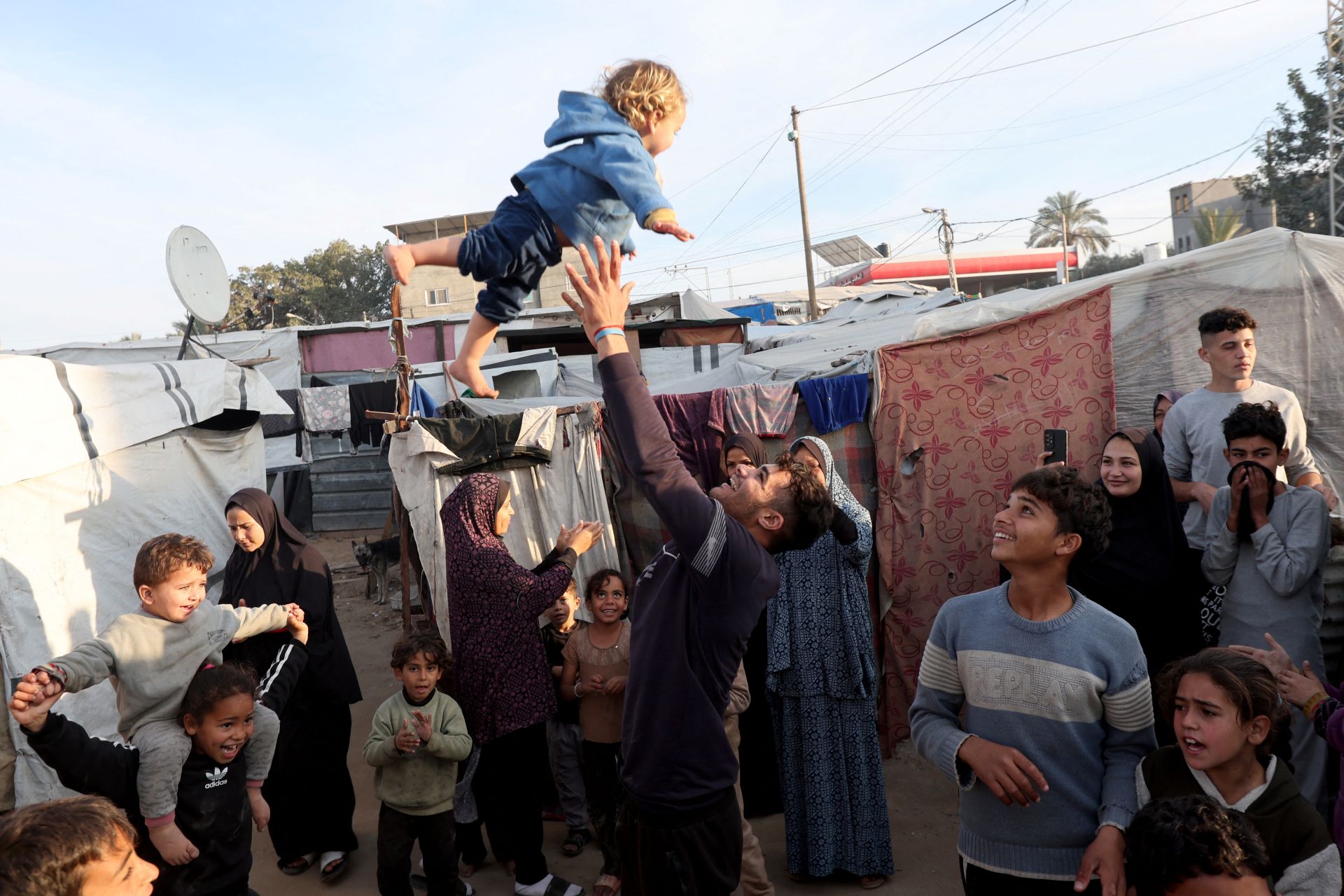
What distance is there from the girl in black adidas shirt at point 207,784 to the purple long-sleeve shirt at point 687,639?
140 cm

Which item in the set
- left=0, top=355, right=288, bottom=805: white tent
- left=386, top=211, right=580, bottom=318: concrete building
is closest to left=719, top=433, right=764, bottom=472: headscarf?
left=0, top=355, right=288, bottom=805: white tent

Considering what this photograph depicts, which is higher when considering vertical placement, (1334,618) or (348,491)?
(348,491)

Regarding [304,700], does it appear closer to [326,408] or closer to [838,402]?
[838,402]

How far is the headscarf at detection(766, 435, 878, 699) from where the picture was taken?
3559 millimetres

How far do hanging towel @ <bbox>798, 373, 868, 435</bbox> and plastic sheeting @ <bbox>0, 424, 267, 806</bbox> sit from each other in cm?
379

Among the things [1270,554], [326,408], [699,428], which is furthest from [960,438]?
[326,408]

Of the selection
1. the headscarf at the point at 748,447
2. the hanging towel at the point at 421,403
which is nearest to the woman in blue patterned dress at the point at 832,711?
the headscarf at the point at 748,447

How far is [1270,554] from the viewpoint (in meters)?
2.93

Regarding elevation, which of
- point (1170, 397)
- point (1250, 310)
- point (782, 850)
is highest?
point (1250, 310)

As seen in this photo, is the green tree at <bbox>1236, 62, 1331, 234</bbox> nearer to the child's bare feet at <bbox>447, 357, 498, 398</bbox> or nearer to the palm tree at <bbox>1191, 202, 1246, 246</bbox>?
the palm tree at <bbox>1191, 202, 1246, 246</bbox>

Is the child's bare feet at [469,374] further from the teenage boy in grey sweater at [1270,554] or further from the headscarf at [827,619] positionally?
the teenage boy in grey sweater at [1270,554]

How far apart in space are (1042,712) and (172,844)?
2.40 metres

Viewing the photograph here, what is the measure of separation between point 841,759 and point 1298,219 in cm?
1963

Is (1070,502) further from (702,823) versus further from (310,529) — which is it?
(310,529)
